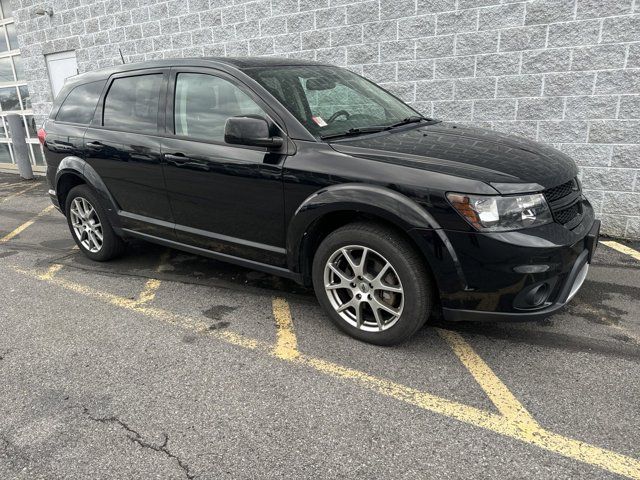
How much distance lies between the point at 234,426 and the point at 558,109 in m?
4.65

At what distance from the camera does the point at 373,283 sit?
Answer: 10.1 ft

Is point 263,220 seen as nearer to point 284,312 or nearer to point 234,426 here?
point 284,312

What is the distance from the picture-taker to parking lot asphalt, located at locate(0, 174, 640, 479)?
2.28 m

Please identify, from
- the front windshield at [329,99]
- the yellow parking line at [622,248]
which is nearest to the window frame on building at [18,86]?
the front windshield at [329,99]

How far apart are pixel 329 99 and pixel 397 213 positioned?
1310 mm

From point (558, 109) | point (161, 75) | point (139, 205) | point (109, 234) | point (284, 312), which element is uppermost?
point (161, 75)

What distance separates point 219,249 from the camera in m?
3.83

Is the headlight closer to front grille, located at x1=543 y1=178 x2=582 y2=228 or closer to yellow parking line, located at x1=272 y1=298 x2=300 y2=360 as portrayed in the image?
front grille, located at x1=543 y1=178 x2=582 y2=228

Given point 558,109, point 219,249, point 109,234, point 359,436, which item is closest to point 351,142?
point 219,249

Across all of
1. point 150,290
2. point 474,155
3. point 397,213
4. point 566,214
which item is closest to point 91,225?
point 150,290

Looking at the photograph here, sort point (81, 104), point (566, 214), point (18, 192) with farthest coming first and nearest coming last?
point (18, 192) → point (81, 104) → point (566, 214)

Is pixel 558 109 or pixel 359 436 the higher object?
pixel 558 109

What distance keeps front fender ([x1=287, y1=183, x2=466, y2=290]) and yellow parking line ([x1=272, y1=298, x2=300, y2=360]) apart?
795 mm

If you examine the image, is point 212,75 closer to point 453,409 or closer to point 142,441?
point 142,441
